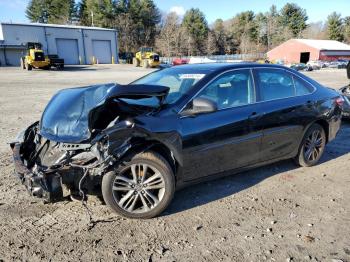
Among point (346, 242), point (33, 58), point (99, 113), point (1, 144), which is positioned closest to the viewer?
point (346, 242)

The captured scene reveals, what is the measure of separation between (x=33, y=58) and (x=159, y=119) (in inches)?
1301

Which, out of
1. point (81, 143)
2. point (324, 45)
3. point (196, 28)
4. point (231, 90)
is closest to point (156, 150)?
point (81, 143)

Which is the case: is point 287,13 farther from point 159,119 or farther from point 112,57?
point 159,119

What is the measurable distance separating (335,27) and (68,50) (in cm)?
6839

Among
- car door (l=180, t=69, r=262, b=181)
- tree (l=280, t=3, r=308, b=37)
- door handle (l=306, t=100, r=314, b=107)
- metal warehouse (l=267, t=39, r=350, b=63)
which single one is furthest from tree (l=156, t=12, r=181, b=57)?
car door (l=180, t=69, r=262, b=181)

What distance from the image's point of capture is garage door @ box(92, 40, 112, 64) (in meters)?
56.1

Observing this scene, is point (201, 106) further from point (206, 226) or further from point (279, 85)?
point (279, 85)

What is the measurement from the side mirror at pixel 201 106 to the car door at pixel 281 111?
38.0 inches

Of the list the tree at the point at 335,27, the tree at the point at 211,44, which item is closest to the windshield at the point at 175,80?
the tree at the point at 211,44

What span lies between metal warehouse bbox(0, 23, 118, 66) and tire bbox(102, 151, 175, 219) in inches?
1889

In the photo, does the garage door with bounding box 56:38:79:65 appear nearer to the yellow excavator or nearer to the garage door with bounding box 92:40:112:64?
the garage door with bounding box 92:40:112:64

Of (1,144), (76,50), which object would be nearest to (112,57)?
(76,50)

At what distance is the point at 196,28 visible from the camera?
84.8m

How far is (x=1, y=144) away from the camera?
650cm
